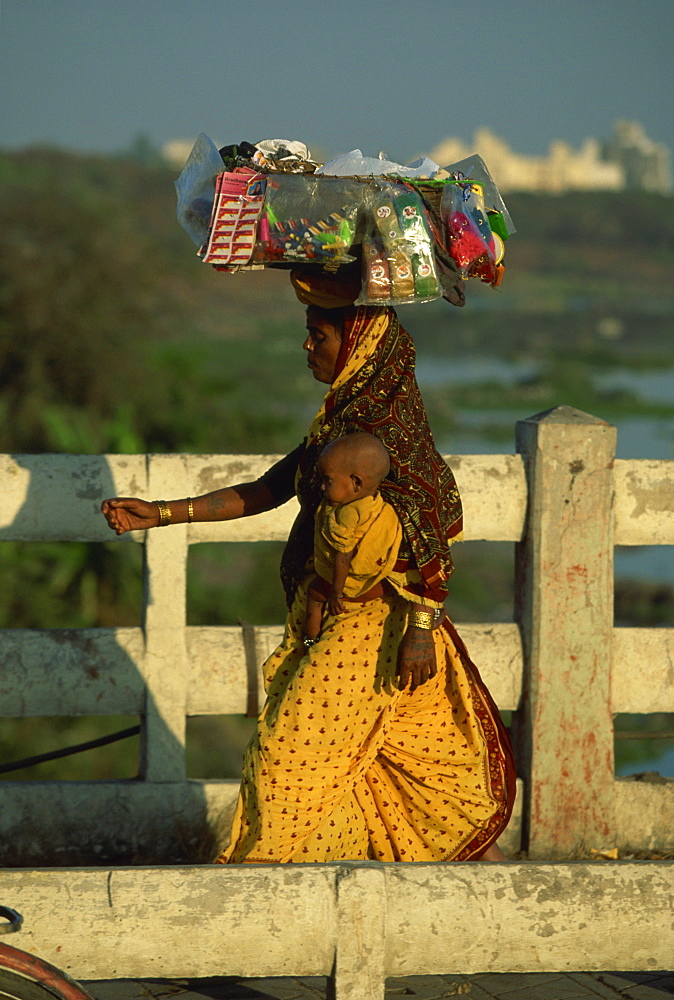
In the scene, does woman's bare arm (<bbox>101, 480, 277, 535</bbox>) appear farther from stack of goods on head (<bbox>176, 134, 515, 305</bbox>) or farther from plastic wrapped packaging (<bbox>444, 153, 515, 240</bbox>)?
plastic wrapped packaging (<bbox>444, 153, 515, 240</bbox>)

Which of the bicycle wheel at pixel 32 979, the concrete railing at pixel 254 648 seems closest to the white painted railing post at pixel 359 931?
the bicycle wheel at pixel 32 979

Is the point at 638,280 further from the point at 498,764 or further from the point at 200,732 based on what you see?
the point at 498,764

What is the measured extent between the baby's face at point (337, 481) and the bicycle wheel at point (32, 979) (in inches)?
42.1

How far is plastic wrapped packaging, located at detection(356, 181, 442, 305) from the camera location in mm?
2473

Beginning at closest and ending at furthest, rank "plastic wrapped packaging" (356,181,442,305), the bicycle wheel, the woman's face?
the bicycle wheel < "plastic wrapped packaging" (356,181,442,305) < the woman's face

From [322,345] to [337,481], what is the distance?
0.38 metres

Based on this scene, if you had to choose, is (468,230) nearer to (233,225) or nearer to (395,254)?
(395,254)

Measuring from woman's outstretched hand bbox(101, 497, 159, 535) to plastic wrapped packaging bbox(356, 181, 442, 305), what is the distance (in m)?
0.74

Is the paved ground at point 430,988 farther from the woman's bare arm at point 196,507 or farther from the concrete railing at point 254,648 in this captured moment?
the woman's bare arm at point 196,507

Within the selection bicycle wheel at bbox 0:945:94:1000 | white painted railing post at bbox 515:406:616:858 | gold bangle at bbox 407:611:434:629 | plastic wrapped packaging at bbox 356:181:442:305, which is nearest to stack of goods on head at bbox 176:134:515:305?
plastic wrapped packaging at bbox 356:181:442:305

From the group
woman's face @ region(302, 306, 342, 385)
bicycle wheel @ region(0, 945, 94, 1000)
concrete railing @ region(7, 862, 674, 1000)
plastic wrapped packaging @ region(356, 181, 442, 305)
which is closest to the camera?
bicycle wheel @ region(0, 945, 94, 1000)

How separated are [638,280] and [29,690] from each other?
197ft

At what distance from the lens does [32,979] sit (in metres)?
1.87

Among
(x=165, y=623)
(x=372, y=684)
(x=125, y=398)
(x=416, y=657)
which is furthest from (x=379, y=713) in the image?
(x=125, y=398)
